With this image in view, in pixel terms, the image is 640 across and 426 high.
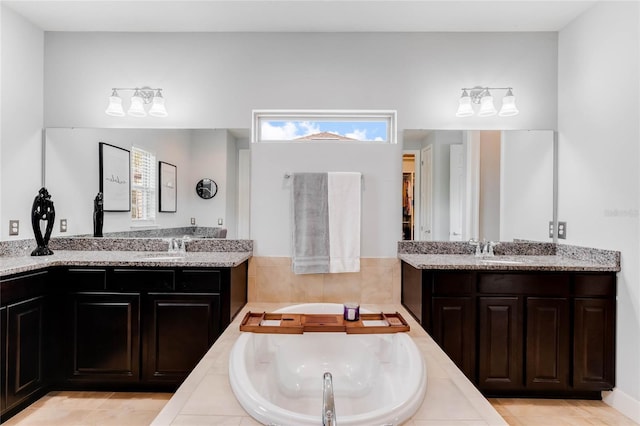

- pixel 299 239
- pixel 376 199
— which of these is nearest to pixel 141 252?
pixel 299 239

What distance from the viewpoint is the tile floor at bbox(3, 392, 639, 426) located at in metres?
2.08

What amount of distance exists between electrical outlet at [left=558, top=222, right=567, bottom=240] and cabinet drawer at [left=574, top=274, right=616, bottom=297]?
0.48 metres

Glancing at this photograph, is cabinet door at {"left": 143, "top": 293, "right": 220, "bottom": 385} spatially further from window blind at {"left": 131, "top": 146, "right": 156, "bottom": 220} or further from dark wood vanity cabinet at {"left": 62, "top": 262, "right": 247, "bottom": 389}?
window blind at {"left": 131, "top": 146, "right": 156, "bottom": 220}

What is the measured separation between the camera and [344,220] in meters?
2.65

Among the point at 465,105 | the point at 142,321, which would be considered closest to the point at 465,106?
the point at 465,105

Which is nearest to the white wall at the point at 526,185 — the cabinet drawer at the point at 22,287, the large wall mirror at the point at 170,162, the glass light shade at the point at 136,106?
the large wall mirror at the point at 170,162

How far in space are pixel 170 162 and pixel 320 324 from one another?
1.77m

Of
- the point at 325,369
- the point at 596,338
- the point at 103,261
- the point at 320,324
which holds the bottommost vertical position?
the point at 325,369

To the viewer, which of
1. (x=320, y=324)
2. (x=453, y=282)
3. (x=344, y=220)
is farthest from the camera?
(x=344, y=220)

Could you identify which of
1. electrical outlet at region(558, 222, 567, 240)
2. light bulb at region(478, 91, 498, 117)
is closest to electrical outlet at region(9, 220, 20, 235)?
light bulb at region(478, 91, 498, 117)

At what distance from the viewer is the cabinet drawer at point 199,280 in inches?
90.0

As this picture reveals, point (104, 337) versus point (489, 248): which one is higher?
point (489, 248)

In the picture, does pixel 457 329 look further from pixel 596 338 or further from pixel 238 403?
pixel 238 403

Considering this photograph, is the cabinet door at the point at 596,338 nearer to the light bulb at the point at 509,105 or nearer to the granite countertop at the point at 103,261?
the light bulb at the point at 509,105
